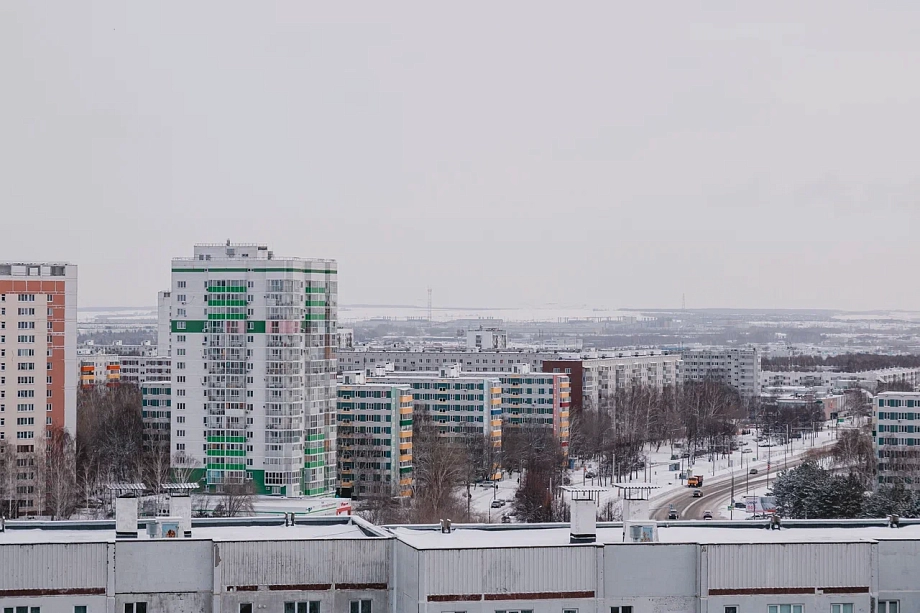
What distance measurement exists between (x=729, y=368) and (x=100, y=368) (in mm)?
39991

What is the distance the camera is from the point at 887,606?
12.9m

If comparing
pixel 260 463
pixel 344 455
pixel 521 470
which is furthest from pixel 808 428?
pixel 260 463

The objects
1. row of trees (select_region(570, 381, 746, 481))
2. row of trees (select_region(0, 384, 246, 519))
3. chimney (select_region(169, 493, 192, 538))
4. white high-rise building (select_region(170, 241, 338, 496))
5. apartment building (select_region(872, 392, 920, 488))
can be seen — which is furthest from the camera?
row of trees (select_region(570, 381, 746, 481))

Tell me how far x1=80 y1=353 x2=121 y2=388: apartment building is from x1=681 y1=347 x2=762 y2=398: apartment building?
35519 mm

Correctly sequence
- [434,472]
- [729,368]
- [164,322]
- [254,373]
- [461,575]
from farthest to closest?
[729,368] → [164,322] → [254,373] → [434,472] → [461,575]

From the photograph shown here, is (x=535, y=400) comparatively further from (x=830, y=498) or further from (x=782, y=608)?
(x=782, y=608)

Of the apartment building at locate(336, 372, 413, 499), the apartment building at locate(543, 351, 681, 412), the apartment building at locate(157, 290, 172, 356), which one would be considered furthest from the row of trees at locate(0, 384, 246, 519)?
the apartment building at locate(157, 290, 172, 356)

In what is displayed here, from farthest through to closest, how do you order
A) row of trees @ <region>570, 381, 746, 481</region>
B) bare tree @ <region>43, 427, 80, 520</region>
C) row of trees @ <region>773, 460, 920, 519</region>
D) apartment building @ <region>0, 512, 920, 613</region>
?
row of trees @ <region>570, 381, 746, 481</region>, bare tree @ <region>43, 427, 80, 520</region>, row of trees @ <region>773, 460, 920, 519</region>, apartment building @ <region>0, 512, 920, 613</region>

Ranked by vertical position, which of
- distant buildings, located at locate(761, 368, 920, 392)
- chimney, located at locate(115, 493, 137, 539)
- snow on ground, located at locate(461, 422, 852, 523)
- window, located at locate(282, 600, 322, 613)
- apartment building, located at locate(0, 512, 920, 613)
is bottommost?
snow on ground, located at locate(461, 422, 852, 523)

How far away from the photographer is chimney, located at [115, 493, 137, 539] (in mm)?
13195

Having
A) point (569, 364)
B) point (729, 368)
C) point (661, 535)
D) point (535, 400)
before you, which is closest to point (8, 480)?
point (535, 400)

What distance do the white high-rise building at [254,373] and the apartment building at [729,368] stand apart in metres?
55.0

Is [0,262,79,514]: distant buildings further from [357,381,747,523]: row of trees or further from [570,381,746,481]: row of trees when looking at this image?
[570,381,746,481]: row of trees

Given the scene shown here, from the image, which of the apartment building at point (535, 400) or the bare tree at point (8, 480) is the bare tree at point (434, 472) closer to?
the apartment building at point (535, 400)
